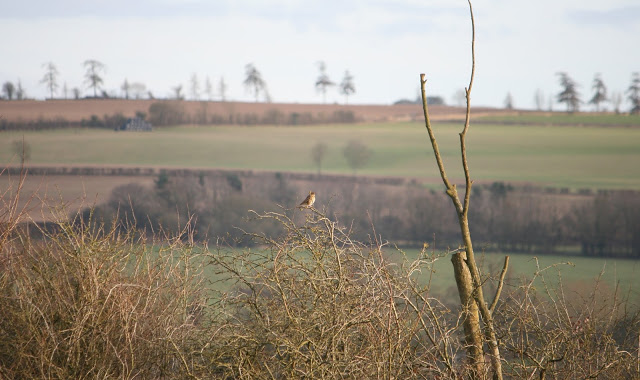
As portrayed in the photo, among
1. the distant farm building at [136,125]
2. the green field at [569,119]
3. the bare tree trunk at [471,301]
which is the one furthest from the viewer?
the green field at [569,119]

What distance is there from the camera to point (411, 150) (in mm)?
57875

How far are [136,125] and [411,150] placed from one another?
68.6ft

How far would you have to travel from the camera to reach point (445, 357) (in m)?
2.98

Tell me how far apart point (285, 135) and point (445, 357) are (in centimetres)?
5724

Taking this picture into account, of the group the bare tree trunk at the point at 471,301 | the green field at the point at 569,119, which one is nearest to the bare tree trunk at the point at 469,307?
the bare tree trunk at the point at 471,301

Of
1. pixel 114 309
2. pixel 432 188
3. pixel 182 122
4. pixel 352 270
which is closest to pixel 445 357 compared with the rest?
pixel 352 270

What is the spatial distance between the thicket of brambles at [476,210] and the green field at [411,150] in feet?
10.2

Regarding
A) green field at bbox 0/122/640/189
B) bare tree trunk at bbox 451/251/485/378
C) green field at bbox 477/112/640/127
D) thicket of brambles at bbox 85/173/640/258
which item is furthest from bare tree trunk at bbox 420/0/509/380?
green field at bbox 477/112/640/127

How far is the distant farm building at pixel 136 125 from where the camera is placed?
4762 centimetres

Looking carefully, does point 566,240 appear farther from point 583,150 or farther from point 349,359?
point 349,359

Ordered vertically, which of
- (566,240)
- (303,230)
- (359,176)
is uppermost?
(303,230)

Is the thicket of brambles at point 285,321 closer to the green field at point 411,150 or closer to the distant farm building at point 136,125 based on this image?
the distant farm building at point 136,125

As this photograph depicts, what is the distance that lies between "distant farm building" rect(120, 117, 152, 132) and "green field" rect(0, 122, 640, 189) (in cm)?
71

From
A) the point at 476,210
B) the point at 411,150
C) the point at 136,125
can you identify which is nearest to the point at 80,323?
the point at 476,210
